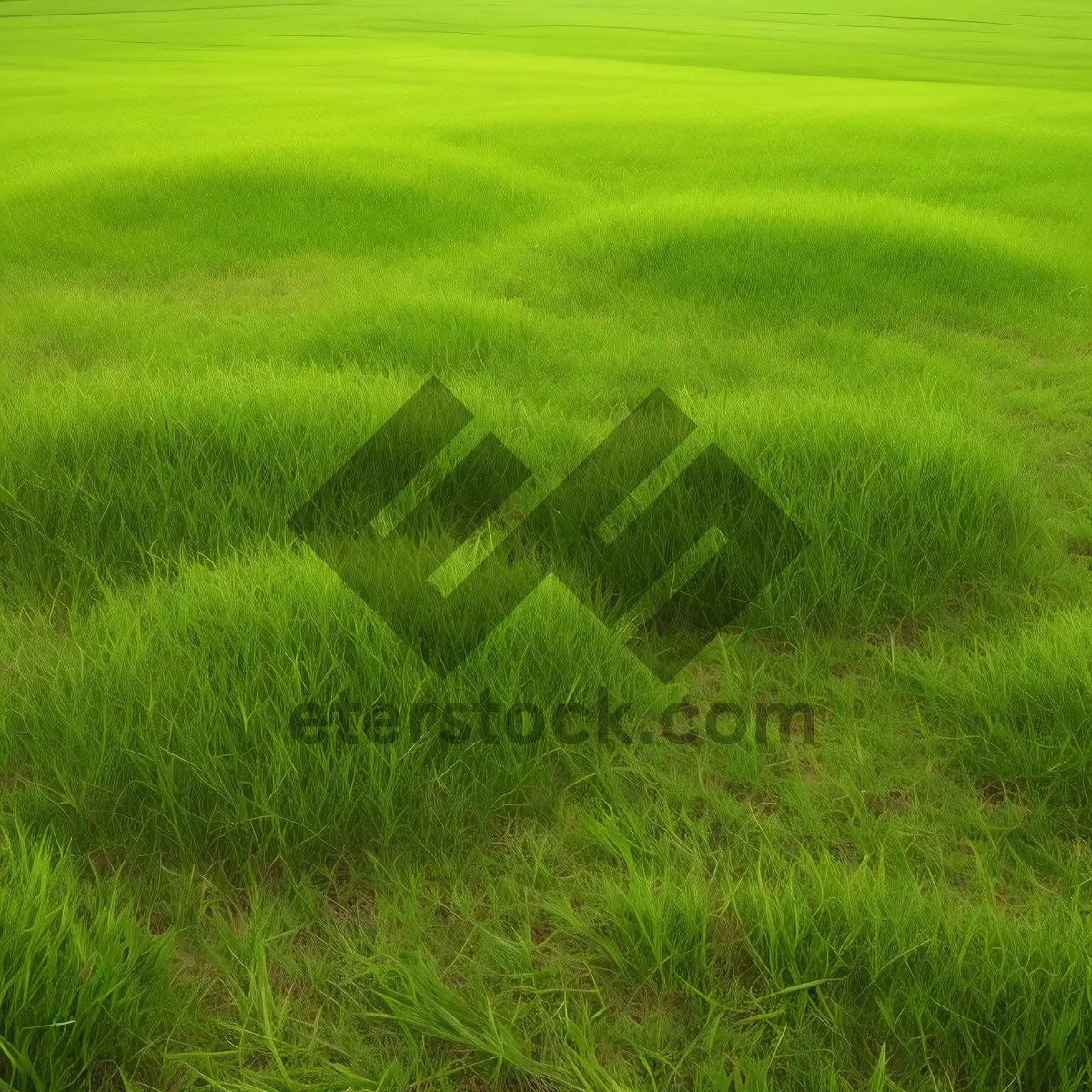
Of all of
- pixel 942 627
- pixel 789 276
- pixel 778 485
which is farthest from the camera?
pixel 789 276

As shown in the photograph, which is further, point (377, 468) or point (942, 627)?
point (377, 468)

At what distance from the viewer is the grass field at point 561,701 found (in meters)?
1.33

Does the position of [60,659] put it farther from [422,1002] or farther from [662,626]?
[662,626]

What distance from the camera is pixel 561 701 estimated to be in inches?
78.1

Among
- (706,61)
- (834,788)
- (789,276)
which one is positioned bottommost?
(834,788)

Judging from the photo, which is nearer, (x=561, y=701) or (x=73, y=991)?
(x=73, y=991)

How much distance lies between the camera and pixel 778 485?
2.71 metres

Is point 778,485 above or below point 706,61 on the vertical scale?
below

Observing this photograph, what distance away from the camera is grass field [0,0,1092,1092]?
1328 mm

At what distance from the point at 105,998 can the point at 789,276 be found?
5182 millimetres

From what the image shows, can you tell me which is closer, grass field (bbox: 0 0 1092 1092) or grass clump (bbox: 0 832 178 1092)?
grass clump (bbox: 0 832 178 1092)

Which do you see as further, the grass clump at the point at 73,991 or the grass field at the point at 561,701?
the grass field at the point at 561,701

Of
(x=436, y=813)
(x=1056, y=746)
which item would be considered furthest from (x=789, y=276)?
(x=436, y=813)

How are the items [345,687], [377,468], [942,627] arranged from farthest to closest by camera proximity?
[377,468]
[942,627]
[345,687]
